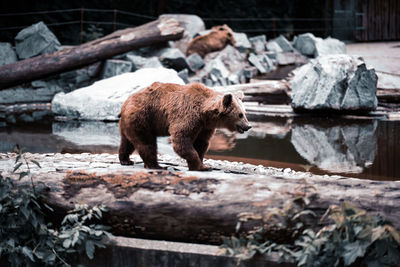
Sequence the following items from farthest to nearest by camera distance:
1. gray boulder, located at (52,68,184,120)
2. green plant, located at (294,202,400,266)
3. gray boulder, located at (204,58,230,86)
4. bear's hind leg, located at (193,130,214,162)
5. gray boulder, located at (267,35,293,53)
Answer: gray boulder, located at (267,35,293,53) → gray boulder, located at (204,58,230,86) → gray boulder, located at (52,68,184,120) → bear's hind leg, located at (193,130,214,162) → green plant, located at (294,202,400,266)

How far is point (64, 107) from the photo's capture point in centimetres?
968

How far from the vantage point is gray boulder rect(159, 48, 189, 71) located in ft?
41.7

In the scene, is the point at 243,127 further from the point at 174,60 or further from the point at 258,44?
the point at 258,44

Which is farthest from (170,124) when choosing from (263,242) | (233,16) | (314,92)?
(233,16)

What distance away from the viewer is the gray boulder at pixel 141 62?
1227cm

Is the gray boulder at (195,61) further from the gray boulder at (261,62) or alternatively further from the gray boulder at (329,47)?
the gray boulder at (329,47)

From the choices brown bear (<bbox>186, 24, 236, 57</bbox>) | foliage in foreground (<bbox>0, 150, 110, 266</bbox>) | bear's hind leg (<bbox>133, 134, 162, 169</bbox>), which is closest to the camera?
foliage in foreground (<bbox>0, 150, 110, 266</bbox>)

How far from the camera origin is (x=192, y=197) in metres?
2.88

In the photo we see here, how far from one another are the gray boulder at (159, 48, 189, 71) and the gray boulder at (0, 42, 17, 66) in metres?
4.14

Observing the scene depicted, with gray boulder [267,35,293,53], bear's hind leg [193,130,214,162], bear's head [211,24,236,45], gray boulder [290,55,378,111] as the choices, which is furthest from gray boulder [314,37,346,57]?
bear's hind leg [193,130,214,162]

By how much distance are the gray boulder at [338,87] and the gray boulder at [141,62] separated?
466 centimetres

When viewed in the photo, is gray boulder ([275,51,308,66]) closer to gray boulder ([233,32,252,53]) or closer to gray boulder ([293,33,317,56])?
gray boulder ([293,33,317,56])

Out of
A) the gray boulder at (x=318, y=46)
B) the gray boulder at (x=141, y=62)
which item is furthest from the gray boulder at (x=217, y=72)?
the gray boulder at (x=318, y=46)

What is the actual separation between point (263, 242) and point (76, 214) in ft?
4.05
